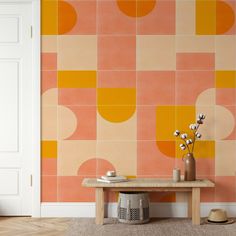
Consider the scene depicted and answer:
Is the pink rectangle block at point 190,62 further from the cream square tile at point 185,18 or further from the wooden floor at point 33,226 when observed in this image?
the wooden floor at point 33,226

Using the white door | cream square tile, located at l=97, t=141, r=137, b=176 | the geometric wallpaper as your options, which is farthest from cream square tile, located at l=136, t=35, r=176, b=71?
the white door

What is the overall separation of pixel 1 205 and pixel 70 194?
69 cm

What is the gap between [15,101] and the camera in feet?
15.6

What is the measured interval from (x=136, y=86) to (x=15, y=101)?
3.89 feet

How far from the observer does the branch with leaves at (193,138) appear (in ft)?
14.9

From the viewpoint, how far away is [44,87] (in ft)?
15.5

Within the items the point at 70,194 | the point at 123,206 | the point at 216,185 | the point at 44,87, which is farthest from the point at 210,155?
the point at 44,87

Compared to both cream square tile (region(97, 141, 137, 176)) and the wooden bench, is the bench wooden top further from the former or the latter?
cream square tile (region(97, 141, 137, 176))

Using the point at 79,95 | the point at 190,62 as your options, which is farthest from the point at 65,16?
the point at 190,62

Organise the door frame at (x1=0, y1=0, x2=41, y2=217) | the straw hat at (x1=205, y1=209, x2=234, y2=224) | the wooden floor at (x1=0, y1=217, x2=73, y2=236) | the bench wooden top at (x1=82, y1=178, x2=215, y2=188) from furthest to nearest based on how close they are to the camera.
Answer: the door frame at (x1=0, y1=0, x2=41, y2=217) < the straw hat at (x1=205, y1=209, x2=234, y2=224) < the bench wooden top at (x1=82, y1=178, x2=215, y2=188) < the wooden floor at (x1=0, y1=217, x2=73, y2=236)

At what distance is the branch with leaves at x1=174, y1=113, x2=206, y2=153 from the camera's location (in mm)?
4539

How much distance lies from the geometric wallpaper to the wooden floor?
31 centimetres

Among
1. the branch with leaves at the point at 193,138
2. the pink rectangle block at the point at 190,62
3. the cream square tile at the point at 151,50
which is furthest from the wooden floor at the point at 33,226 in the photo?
the pink rectangle block at the point at 190,62

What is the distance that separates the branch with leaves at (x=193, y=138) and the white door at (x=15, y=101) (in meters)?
1.46
